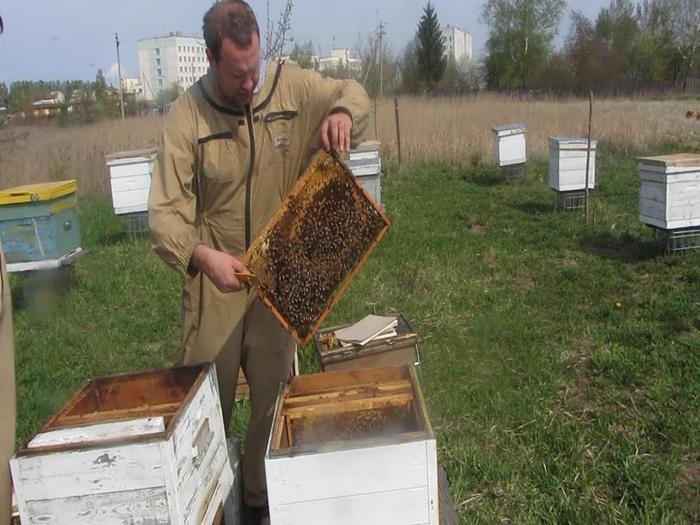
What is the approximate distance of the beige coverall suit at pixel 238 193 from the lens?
2363 mm

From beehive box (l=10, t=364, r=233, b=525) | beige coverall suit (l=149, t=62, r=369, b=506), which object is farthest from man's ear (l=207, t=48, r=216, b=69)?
beehive box (l=10, t=364, r=233, b=525)

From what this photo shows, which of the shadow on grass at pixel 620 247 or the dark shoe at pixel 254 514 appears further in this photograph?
the shadow on grass at pixel 620 247

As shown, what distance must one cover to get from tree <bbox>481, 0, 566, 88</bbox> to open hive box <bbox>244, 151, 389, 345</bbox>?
43.4m

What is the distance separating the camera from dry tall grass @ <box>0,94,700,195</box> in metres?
12.6

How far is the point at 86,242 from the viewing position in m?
8.98

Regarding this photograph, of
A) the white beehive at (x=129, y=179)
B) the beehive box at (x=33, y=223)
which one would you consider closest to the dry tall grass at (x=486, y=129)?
the white beehive at (x=129, y=179)

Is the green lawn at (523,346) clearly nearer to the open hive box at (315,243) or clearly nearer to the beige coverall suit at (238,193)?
the beige coverall suit at (238,193)

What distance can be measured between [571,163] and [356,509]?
802 cm

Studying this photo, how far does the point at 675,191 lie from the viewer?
6121mm

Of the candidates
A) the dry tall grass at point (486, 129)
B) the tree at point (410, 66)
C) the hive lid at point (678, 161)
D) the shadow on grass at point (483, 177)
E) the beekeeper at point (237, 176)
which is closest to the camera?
the beekeeper at point (237, 176)

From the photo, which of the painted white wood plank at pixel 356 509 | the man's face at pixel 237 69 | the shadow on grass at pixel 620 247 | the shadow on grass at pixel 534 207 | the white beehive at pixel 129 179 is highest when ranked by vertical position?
the man's face at pixel 237 69

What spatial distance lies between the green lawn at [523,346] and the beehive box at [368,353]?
1.42ft

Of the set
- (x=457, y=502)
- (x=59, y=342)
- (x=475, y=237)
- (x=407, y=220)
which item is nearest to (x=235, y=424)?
(x=457, y=502)

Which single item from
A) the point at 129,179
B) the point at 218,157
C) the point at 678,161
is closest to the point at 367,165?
the point at 129,179
